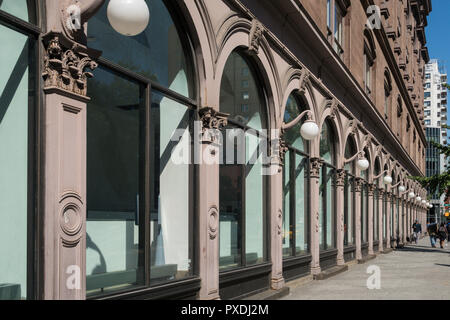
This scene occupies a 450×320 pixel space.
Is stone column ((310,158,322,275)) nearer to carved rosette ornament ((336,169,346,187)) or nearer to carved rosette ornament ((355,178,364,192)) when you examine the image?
carved rosette ornament ((336,169,346,187))

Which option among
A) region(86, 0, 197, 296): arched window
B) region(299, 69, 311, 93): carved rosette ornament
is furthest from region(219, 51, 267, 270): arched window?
region(299, 69, 311, 93): carved rosette ornament

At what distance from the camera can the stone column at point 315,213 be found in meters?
17.7

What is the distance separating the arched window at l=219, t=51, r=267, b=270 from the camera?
11.7 metres

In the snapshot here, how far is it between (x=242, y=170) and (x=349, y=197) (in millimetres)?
13390

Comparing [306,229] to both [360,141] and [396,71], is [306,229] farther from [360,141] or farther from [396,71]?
[396,71]

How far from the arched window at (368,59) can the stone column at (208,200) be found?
1895cm

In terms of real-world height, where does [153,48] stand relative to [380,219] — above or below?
above

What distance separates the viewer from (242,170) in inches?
490

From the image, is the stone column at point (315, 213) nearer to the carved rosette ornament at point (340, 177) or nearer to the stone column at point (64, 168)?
the carved rosette ornament at point (340, 177)

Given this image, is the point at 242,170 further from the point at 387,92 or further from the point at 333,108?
the point at 387,92

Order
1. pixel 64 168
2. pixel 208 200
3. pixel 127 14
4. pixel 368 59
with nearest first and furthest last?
1. pixel 127 14
2. pixel 64 168
3. pixel 208 200
4. pixel 368 59

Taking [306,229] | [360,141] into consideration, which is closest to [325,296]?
[306,229]

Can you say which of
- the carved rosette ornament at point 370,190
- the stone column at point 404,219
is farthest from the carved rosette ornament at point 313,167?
the stone column at point 404,219

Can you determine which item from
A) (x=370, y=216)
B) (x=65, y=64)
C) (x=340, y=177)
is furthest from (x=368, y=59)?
(x=65, y=64)
